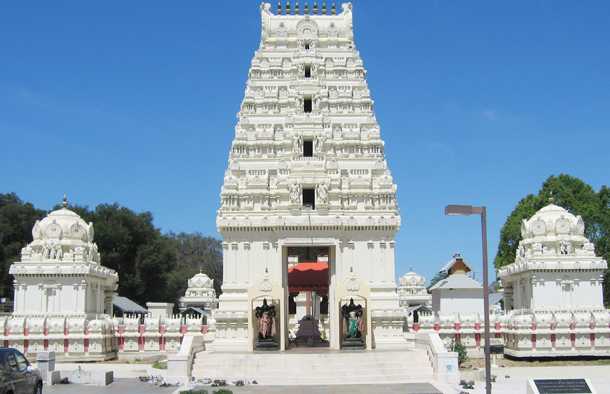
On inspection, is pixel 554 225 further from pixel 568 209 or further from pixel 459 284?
pixel 568 209

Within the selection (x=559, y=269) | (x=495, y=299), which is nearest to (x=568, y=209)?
(x=495, y=299)

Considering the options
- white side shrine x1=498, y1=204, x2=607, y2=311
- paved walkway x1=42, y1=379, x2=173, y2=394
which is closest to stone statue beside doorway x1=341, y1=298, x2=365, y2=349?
paved walkway x1=42, y1=379, x2=173, y2=394

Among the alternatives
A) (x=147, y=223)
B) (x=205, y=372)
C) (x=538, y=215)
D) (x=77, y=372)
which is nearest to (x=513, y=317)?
(x=538, y=215)

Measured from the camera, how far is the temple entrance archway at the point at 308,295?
1604 inches

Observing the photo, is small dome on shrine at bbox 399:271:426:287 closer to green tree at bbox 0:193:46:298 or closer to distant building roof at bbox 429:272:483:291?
distant building roof at bbox 429:272:483:291

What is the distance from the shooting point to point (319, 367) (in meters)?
31.6

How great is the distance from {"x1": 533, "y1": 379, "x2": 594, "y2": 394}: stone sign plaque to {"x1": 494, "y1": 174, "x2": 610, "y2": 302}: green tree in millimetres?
38978

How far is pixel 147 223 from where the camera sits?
7844 centimetres

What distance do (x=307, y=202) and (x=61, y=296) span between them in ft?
52.1

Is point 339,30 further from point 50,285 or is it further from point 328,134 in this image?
point 50,285

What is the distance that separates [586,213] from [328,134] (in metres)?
27.2

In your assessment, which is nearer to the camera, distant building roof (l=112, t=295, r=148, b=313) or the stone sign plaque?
the stone sign plaque

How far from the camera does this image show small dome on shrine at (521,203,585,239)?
45875 mm

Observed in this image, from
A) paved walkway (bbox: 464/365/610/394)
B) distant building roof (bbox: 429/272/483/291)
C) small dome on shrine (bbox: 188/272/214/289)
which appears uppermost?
small dome on shrine (bbox: 188/272/214/289)
